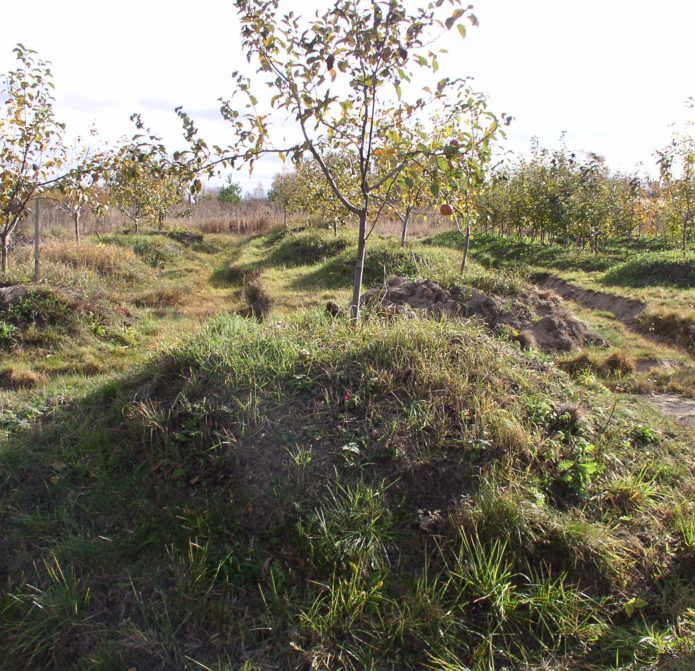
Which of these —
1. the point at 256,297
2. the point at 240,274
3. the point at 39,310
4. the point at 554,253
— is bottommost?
the point at 39,310

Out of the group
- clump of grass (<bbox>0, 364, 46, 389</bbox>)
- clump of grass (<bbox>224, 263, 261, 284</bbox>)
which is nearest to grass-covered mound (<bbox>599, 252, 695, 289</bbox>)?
clump of grass (<bbox>224, 263, 261, 284</bbox>)

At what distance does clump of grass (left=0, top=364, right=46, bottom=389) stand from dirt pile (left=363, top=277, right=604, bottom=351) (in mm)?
3784

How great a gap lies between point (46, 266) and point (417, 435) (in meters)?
8.49

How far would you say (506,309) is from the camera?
631 centimetres

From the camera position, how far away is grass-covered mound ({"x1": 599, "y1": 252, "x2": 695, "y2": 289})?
12.0 meters

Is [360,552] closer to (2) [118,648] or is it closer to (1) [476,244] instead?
(2) [118,648]

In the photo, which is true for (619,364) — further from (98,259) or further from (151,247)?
(151,247)

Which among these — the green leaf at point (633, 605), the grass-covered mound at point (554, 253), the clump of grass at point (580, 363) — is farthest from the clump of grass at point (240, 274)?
the green leaf at point (633, 605)

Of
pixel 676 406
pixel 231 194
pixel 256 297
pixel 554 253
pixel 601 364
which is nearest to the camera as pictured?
pixel 676 406

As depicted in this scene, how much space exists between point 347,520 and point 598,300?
396 inches

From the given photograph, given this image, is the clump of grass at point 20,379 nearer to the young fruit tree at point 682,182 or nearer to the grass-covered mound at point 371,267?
the grass-covered mound at point 371,267

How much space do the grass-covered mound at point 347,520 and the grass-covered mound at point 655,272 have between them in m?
9.91

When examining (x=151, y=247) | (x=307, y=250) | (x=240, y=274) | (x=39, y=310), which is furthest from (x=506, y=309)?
(x=151, y=247)

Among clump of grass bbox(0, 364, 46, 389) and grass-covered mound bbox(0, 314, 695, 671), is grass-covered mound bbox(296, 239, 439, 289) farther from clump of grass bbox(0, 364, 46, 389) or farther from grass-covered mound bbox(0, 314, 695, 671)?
grass-covered mound bbox(0, 314, 695, 671)
